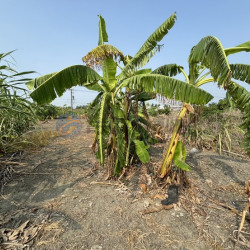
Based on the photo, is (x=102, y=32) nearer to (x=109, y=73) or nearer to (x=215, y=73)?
(x=109, y=73)

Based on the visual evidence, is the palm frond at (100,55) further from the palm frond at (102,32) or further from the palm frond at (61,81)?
the palm frond at (102,32)

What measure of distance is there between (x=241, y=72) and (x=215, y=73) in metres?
0.97

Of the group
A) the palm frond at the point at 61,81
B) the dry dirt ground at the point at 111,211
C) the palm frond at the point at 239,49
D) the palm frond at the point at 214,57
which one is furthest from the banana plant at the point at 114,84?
the palm frond at the point at 239,49

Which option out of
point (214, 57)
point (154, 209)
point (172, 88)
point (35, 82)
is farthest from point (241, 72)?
point (35, 82)

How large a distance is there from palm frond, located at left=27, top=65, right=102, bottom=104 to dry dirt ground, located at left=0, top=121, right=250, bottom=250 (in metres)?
1.78

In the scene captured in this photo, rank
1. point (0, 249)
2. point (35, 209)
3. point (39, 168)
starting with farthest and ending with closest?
point (39, 168)
point (35, 209)
point (0, 249)

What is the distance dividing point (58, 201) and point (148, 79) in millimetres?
2627

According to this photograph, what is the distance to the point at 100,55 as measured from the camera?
8.69ft

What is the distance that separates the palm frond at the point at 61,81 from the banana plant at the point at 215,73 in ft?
5.44

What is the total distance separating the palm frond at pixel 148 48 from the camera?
2893 mm

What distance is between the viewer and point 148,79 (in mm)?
2590

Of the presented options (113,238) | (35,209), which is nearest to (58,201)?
(35,209)

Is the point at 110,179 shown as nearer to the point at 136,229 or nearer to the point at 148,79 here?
the point at 136,229

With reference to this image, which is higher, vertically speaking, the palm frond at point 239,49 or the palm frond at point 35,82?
the palm frond at point 239,49
